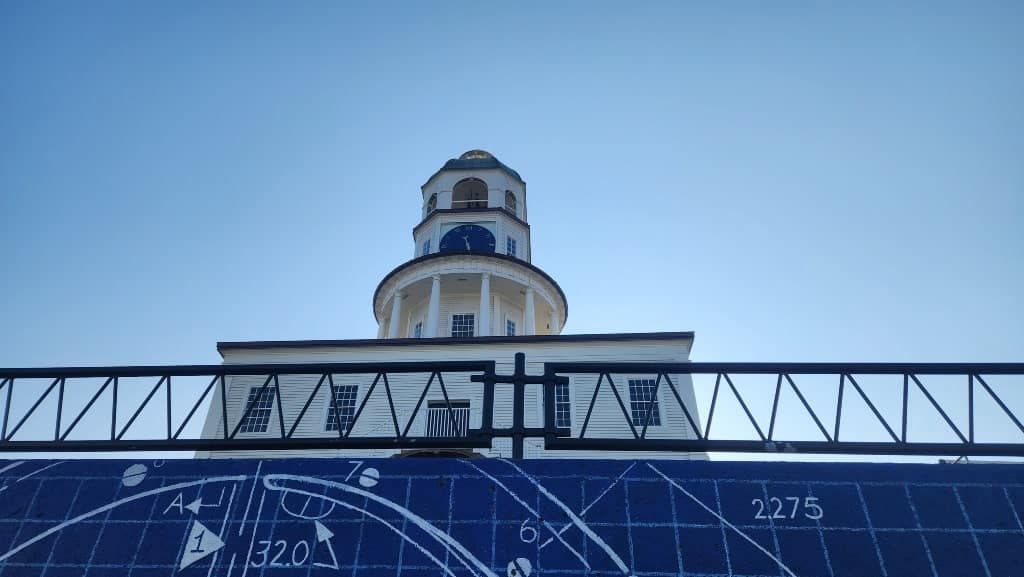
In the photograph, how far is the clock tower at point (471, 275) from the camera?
1080 inches

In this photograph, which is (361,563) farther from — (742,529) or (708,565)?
(742,529)

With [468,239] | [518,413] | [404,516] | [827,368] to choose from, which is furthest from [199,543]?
[468,239]

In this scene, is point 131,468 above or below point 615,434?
below

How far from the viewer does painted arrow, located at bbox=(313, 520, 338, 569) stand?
515cm

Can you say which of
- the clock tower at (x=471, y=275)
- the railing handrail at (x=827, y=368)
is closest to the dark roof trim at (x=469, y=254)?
the clock tower at (x=471, y=275)

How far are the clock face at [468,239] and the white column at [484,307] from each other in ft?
6.65

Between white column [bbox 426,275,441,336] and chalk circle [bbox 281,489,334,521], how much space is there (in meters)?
19.9

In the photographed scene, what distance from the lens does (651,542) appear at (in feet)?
17.1

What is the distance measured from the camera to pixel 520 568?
5043 millimetres

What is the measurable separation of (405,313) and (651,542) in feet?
83.5

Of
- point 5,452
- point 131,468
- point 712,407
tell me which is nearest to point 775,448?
point 712,407

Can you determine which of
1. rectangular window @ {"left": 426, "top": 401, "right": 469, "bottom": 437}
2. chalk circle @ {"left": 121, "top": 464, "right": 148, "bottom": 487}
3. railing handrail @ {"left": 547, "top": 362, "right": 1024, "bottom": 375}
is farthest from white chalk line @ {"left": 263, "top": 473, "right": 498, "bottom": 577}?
rectangular window @ {"left": 426, "top": 401, "right": 469, "bottom": 437}

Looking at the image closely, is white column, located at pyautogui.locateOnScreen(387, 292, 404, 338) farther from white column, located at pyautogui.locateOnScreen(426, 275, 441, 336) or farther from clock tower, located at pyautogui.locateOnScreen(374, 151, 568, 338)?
white column, located at pyautogui.locateOnScreen(426, 275, 441, 336)

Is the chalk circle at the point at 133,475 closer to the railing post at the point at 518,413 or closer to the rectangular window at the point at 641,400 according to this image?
the railing post at the point at 518,413
